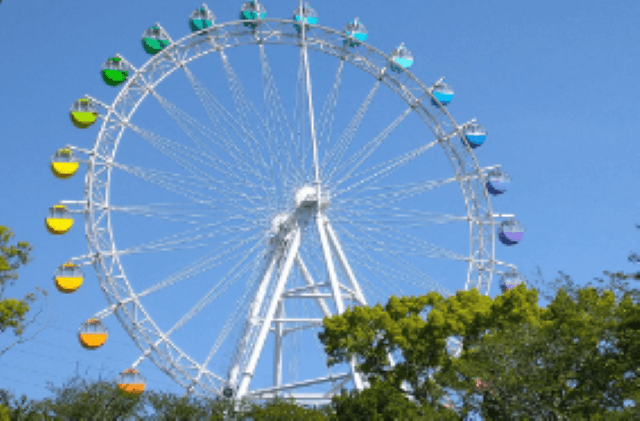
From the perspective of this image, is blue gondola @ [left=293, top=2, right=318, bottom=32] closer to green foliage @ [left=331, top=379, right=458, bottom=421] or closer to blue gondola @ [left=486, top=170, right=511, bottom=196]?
blue gondola @ [left=486, top=170, right=511, bottom=196]

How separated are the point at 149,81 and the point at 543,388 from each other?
71.0 feet

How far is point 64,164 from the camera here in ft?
129

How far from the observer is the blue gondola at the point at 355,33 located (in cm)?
4338

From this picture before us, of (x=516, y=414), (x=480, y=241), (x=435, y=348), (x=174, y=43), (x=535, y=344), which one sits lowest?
(x=516, y=414)

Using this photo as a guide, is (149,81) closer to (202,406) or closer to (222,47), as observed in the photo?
(222,47)

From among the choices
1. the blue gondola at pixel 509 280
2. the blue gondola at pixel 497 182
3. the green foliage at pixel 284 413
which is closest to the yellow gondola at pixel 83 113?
the green foliage at pixel 284 413

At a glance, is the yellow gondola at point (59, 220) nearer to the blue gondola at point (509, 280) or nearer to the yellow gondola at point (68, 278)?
the yellow gondola at point (68, 278)

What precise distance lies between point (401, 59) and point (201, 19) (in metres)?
9.17

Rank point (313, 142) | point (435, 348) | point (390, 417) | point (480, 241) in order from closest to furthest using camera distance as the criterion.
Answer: point (390, 417), point (435, 348), point (313, 142), point (480, 241)

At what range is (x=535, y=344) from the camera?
27.4 metres

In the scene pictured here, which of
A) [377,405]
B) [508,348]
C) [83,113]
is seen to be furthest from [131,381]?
[508,348]

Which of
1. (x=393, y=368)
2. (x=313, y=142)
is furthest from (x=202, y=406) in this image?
(x=313, y=142)

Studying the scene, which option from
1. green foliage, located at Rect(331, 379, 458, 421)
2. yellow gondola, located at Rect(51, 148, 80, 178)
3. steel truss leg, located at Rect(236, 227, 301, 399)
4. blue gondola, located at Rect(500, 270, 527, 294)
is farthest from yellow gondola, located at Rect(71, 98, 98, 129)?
blue gondola, located at Rect(500, 270, 527, 294)

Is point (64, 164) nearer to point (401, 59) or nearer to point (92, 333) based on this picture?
point (92, 333)
